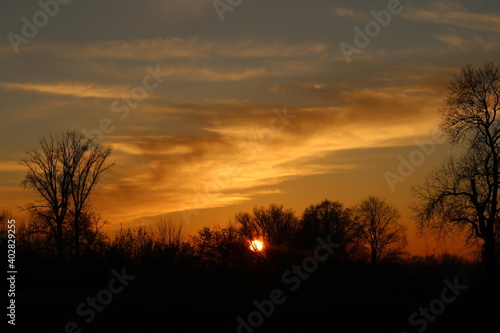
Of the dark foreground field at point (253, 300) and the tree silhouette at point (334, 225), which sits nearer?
the dark foreground field at point (253, 300)

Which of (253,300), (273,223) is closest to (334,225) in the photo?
(273,223)

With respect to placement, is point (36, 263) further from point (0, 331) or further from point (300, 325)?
point (300, 325)

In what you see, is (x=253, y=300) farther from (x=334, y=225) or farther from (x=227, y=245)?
(x=334, y=225)

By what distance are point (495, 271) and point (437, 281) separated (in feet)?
32.6

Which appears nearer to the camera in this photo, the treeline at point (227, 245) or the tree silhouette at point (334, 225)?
the treeline at point (227, 245)

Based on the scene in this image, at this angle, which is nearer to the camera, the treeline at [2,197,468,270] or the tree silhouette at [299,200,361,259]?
the treeline at [2,197,468,270]

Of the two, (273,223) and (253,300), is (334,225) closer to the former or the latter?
A: (273,223)

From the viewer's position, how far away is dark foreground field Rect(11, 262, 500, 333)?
21.5 m

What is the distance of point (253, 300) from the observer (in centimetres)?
3116

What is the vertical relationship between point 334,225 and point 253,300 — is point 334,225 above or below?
above

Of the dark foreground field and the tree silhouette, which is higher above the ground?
the tree silhouette

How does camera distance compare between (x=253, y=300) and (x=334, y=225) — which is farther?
(x=334, y=225)

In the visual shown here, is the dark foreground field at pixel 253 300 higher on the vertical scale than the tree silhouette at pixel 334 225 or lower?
lower

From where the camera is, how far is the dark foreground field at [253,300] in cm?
2155
